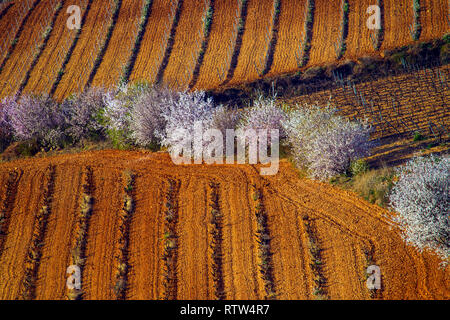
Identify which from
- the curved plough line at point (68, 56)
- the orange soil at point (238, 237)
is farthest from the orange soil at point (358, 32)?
the curved plough line at point (68, 56)

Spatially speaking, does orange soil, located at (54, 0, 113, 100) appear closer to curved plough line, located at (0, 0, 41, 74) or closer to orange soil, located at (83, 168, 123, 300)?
curved plough line, located at (0, 0, 41, 74)

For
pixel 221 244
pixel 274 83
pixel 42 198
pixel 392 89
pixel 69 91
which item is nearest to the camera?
pixel 221 244

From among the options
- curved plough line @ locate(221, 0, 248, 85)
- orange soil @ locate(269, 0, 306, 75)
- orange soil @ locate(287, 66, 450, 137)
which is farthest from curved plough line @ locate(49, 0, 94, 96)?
orange soil @ locate(287, 66, 450, 137)

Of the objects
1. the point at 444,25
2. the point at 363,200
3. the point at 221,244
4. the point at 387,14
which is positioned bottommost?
the point at 221,244

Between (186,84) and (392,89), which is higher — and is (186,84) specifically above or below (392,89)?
above

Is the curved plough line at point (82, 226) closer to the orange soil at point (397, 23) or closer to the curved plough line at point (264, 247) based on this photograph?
the curved plough line at point (264, 247)

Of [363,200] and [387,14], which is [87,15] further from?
[363,200]
